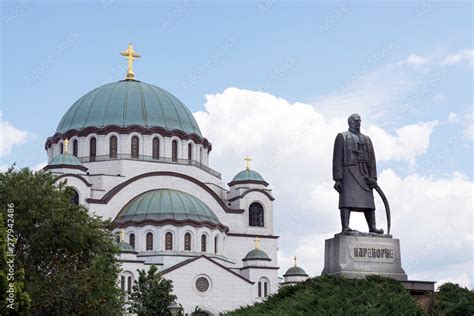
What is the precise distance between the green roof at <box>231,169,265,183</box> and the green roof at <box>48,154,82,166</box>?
43.1ft

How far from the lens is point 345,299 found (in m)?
16.9

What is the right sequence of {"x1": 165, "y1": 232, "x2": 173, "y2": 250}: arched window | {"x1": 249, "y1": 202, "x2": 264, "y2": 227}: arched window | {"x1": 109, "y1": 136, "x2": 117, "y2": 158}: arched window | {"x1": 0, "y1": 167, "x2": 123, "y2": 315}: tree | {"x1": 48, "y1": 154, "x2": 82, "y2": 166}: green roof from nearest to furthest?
{"x1": 0, "y1": 167, "x2": 123, "y2": 315}: tree
{"x1": 165, "y1": 232, "x2": 173, "y2": 250}: arched window
{"x1": 48, "y1": 154, "x2": 82, "y2": 166}: green roof
{"x1": 109, "y1": 136, "x2": 117, "y2": 158}: arched window
{"x1": 249, "y1": 202, "x2": 264, "y2": 227}: arched window

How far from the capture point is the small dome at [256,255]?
62222mm

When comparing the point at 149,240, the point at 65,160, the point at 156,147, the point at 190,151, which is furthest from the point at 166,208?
the point at 190,151

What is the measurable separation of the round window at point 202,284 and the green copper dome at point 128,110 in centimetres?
1315

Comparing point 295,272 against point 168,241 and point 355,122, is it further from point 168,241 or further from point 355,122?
point 355,122

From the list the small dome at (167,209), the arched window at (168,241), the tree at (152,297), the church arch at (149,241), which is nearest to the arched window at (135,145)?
the small dome at (167,209)

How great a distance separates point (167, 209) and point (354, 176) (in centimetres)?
4129

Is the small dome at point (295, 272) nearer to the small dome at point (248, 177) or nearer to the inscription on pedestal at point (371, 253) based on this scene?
the small dome at point (248, 177)

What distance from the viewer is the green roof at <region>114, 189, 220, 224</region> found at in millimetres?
59469

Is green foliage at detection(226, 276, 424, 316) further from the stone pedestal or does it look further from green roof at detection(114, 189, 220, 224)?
green roof at detection(114, 189, 220, 224)

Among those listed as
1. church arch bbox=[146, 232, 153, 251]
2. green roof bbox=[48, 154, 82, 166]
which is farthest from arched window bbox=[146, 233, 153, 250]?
green roof bbox=[48, 154, 82, 166]

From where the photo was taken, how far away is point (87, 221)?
35.5m

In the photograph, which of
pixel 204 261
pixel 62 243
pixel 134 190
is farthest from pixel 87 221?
pixel 134 190
